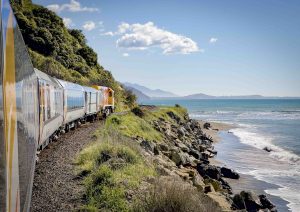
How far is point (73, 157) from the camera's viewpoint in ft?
51.7

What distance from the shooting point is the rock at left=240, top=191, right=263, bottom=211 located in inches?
718

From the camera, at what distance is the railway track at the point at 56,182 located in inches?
389

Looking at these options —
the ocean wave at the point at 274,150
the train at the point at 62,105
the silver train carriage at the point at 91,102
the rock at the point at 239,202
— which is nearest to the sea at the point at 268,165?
the ocean wave at the point at 274,150

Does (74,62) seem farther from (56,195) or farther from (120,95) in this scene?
(56,195)

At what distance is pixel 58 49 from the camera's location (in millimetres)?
61969

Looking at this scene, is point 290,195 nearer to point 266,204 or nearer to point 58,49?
point 266,204

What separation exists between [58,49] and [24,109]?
193 feet

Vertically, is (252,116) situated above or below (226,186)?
below

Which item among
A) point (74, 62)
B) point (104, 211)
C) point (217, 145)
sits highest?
point (74, 62)

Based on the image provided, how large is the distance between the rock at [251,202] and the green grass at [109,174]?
5.97 metres

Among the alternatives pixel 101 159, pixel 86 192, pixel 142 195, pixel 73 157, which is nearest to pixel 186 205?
pixel 142 195

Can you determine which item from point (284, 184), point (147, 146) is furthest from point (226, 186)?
point (284, 184)

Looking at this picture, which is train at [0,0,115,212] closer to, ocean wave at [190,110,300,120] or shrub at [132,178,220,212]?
shrub at [132,178,220,212]

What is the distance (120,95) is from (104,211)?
59.5 meters
